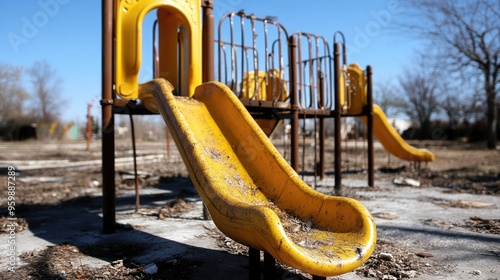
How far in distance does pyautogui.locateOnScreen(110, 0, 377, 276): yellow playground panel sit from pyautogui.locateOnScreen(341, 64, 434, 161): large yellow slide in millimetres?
5278

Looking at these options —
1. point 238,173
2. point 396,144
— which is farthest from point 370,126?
point 238,173

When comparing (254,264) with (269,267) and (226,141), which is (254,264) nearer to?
(269,267)

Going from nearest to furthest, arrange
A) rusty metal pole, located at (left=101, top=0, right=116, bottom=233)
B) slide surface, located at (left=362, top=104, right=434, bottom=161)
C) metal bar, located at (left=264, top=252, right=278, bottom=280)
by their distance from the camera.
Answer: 1. metal bar, located at (left=264, top=252, right=278, bottom=280)
2. rusty metal pole, located at (left=101, top=0, right=116, bottom=233)
3. slide surface, located at (left=362, top=104, right=434, bottom=161)

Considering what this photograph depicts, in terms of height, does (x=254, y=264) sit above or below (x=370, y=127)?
below

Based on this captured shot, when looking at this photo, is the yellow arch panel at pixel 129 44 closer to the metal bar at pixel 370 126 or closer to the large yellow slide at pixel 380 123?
the metal bar at pixel 370 126

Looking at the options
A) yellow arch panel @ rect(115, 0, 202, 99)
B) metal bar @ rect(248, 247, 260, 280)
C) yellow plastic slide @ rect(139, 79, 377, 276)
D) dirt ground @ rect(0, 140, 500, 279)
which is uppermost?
yellow arch panel @ rect(115, 0, 202, 99)

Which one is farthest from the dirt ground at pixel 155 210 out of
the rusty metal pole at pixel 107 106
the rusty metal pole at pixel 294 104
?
the rusty metal pole at pixel 107 106

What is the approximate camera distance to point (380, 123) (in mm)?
Result: 12625

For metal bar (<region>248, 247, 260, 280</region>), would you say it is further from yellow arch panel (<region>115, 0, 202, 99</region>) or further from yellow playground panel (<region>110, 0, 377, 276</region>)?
yellow arch panel (<region>115, 0, 202, 99</region>)

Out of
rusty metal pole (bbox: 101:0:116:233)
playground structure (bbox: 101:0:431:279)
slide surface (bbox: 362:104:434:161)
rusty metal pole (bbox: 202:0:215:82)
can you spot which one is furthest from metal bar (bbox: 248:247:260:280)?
slide surface (bbox: 362:104:434:161)

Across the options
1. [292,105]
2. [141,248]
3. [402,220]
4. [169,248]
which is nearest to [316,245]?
[169,248]

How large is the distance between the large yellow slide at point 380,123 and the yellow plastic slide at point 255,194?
5.88m

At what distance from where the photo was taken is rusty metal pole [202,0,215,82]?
5680mm

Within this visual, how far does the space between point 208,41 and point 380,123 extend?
27.5ft
